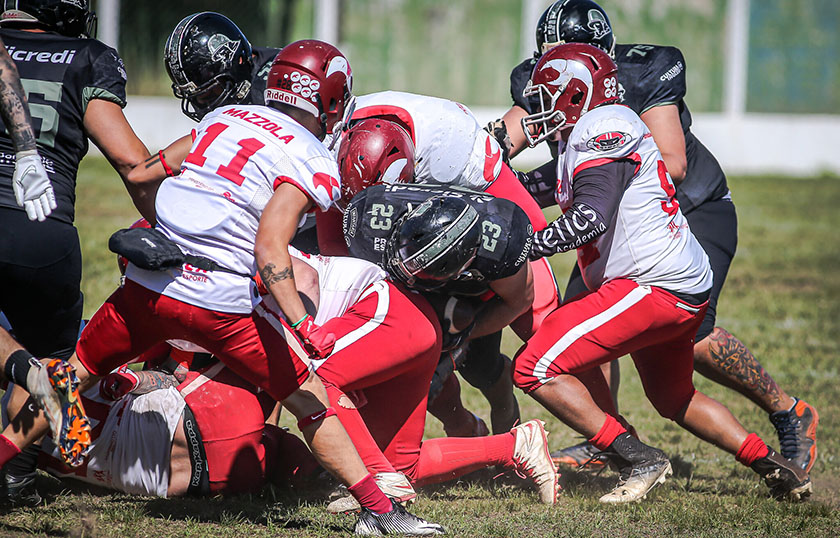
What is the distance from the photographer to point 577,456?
486 centimetres

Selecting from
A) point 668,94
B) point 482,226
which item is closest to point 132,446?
point 482,226

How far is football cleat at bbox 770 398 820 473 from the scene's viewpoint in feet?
15.2

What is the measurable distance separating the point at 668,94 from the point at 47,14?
298cm

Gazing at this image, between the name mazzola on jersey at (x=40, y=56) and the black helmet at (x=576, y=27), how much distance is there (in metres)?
2.35

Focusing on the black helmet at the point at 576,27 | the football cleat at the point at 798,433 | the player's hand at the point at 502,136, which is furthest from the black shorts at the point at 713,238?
the black helmet at the point at 576,27

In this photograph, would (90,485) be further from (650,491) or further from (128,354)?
(650,491)

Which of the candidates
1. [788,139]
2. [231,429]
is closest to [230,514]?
[231,429]

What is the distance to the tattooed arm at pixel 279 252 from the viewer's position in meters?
3.24

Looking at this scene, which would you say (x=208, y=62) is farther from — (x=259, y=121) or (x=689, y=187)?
(x=689, y=187)

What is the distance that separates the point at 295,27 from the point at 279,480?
12.9 m

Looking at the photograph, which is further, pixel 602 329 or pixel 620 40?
pixel 620 40

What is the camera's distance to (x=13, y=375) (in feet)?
10.7

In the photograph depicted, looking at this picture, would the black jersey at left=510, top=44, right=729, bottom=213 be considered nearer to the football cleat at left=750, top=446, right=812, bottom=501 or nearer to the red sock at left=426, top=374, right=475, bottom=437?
the football cleat at left=750, top=446, right=812, bottom=501

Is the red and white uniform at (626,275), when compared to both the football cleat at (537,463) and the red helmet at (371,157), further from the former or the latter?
the red helmet at (371,157)
